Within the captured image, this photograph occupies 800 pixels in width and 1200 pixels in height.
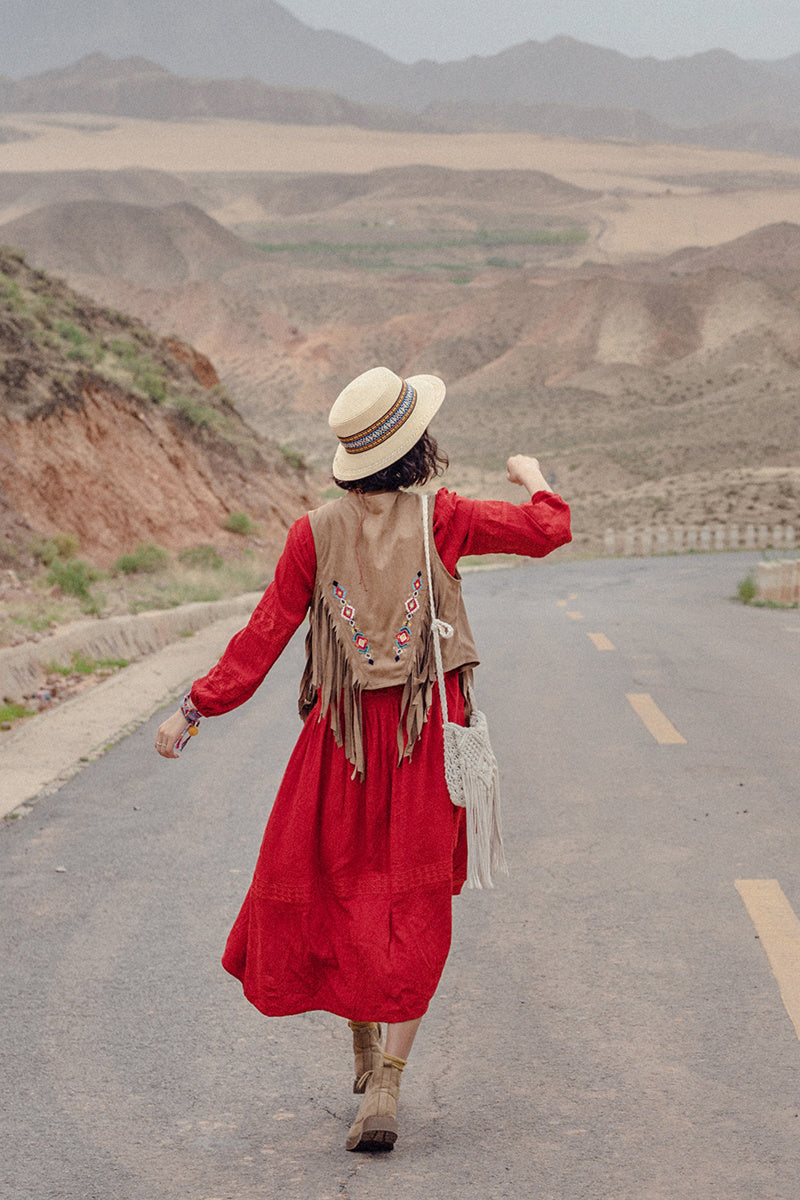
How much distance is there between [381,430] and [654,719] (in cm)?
623

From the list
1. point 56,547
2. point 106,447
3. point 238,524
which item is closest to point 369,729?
point 56,547

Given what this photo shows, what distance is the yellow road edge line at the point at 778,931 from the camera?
4523 mm

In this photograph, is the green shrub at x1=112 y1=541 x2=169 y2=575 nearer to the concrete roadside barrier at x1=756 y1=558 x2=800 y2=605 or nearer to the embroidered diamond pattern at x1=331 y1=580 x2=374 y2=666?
the concrete roadside barrier at x1=756 y1=558 x2=800 y2=605

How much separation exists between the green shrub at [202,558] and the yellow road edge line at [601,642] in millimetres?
9996

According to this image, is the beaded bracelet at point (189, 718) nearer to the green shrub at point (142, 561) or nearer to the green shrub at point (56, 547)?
the green shrub at point (56, 547)

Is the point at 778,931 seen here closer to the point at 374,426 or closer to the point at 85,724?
the point at 374,426

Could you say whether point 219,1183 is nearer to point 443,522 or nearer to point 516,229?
point 443,522

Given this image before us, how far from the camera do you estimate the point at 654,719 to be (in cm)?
955

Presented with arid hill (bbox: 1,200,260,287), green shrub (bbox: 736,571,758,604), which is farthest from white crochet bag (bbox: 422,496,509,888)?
arid hill (bbox: 1,200,260,287)

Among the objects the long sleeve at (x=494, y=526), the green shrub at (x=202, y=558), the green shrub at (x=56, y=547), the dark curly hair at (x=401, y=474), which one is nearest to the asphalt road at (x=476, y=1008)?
the long sleeve at (x=494, y=526)

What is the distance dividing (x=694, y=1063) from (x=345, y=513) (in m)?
1.93

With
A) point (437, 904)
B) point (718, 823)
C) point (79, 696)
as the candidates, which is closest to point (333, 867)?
point (437, 904)

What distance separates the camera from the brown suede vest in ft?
12.3

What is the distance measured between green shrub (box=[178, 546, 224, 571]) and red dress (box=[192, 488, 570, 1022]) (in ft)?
64.9
